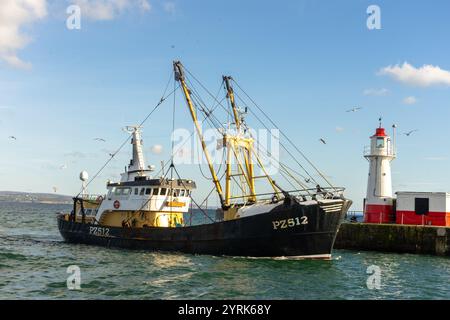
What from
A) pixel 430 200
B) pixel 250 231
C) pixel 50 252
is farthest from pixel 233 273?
pixel 430 200

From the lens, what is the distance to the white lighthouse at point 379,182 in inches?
1542

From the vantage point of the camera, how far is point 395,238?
35.3 meters

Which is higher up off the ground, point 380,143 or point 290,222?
point 380,143

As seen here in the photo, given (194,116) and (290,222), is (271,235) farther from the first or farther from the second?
(194,116)

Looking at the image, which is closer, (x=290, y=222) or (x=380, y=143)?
(x=290, y=222)

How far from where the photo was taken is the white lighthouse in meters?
39.2

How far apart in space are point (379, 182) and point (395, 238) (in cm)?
578

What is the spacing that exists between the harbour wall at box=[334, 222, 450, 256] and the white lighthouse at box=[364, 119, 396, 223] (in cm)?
278

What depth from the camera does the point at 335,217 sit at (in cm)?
2747

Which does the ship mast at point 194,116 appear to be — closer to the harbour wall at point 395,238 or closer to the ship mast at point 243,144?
the ship mast at point 243,144

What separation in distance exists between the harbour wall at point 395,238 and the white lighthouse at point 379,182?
2.78 m

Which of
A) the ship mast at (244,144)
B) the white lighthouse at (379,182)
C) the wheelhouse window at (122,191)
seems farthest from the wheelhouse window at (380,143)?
the wheelhouse window at (122,191)

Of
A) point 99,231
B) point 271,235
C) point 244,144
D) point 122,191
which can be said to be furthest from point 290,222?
point 99,231
